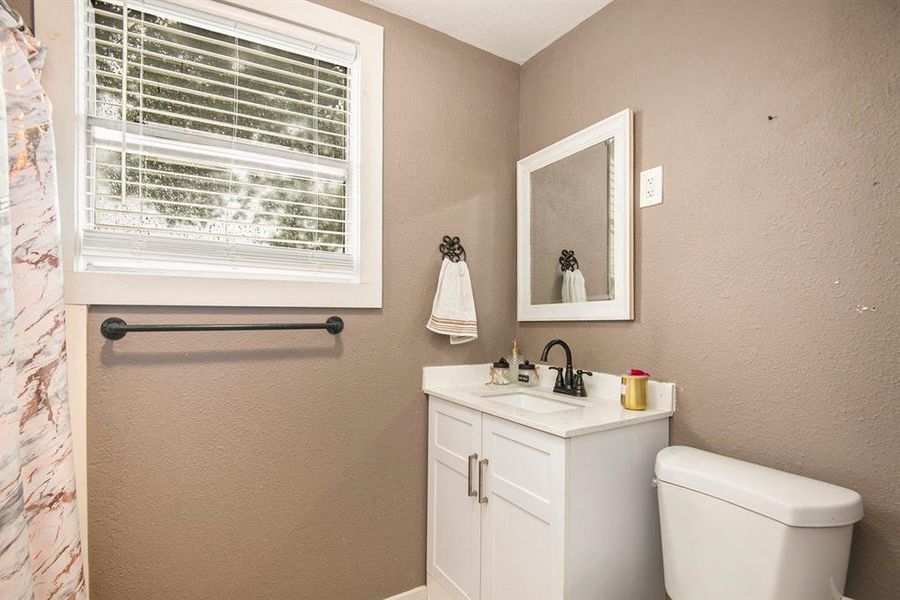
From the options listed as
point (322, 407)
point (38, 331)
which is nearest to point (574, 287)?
point (322, 407)

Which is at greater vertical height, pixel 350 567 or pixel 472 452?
pixel 472 452

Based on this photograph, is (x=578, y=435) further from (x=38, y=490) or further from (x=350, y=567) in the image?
(x=38, y=490)

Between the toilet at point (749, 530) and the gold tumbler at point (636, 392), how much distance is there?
0.20 metres

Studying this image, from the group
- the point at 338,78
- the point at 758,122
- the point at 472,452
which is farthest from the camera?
the point at 338,78

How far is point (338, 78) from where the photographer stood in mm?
1706

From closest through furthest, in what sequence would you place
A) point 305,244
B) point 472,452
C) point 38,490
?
point 38,490 → point 472,452 → point 305,244

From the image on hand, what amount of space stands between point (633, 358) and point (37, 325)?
172 centimetres

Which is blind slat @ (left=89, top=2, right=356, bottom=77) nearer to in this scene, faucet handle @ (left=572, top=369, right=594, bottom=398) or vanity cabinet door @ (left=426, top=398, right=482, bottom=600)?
vanity cabinet door @ (left=426, top=398, right=482, bottom=600)

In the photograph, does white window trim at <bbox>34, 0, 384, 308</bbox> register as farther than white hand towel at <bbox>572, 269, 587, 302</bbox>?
No

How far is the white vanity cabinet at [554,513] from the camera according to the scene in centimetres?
114

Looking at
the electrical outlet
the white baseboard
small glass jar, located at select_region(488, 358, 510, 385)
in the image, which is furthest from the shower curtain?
the electrical outlet

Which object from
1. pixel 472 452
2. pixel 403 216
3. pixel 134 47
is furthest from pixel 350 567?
pixel 134 47

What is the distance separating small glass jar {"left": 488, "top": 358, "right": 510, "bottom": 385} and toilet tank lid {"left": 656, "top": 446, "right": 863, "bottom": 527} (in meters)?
0.74

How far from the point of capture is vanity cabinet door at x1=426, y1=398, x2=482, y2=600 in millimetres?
1469
